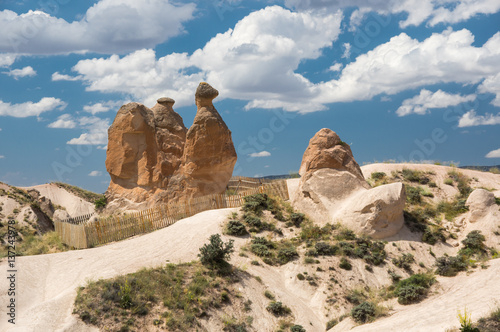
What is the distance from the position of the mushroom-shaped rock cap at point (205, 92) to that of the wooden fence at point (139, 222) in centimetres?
657

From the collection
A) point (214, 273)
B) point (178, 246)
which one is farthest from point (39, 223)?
point (214, 273)

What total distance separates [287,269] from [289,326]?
3.45m

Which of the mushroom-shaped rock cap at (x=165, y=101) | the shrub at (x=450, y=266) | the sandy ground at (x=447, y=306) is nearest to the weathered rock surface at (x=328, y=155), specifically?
the shrub at (x=450, y=266)

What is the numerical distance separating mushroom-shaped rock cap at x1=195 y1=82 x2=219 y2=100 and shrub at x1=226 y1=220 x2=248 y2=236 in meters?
10.0

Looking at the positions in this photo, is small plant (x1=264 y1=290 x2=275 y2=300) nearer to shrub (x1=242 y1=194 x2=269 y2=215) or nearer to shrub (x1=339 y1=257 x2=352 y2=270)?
shrub (x1=339 y1=257 x2=352 y2=270)

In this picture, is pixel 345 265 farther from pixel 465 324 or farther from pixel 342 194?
pixel 465 324

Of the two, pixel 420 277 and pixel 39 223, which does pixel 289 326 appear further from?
pixel 39 223

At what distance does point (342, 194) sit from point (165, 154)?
13324mm

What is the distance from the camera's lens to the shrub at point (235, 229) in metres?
19.9

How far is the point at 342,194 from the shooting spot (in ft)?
71.4

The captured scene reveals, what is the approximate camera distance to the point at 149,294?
14.0m

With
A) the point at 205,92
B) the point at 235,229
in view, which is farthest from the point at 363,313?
the point at 205,92

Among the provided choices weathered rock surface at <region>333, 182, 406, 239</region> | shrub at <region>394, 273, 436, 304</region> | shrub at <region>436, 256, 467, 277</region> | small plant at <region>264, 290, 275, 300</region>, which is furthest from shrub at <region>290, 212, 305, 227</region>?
shrub at <region>436, 256, 467, 277</region>

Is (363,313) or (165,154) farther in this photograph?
(165,154)
